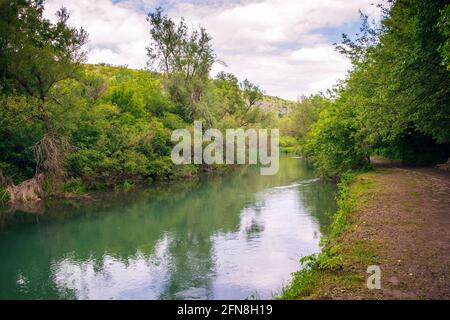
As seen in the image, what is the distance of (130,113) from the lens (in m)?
40.1

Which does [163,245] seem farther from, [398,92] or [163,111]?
[163,111]

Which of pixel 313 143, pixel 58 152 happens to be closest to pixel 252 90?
pixel 313 143

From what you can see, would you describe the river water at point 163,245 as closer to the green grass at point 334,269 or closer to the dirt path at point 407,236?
the green grass at point 334,269

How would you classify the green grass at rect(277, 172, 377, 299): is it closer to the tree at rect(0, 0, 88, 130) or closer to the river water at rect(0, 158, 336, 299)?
the river water at rect(0, 158, 336, 299)

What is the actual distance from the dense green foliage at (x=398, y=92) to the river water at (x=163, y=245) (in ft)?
14.0

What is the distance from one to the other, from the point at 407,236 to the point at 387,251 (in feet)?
4.99

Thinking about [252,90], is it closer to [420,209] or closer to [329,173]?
[329,173]

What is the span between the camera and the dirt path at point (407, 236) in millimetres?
7930

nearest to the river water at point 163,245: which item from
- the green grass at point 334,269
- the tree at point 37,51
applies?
the green grass at point 334,269

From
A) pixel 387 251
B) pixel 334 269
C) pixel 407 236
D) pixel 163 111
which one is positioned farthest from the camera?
pixel 163 111

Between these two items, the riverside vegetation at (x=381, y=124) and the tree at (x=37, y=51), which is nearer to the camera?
the riverside vegetation at (x=381, y=124)

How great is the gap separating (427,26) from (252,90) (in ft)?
Result: 176

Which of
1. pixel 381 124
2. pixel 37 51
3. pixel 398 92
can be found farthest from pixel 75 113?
pixel 398 92

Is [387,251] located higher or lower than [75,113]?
lower
